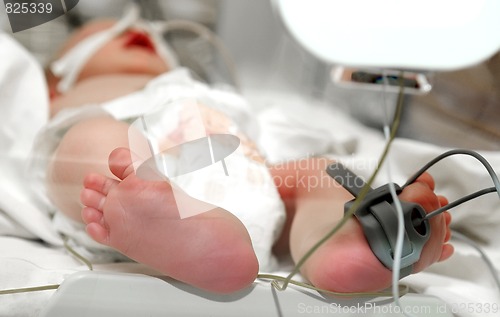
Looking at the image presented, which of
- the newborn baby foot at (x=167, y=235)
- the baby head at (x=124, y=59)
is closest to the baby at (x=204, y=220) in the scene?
the newborn baby foot at (x=167, y=235)

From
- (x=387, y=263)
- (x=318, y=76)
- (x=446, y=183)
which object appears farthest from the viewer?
(x=318, y=76)

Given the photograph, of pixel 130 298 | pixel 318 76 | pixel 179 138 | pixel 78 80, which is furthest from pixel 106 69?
pixel 130 298

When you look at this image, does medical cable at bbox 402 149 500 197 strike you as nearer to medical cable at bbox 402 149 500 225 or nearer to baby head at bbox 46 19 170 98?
medical cable at bbox 402 149 500 225

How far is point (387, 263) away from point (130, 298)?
225 millimetres

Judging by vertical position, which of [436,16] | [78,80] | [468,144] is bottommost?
[78,80]

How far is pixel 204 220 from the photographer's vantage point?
495 mm

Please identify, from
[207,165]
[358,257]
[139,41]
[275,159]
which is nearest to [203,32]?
[139,41]

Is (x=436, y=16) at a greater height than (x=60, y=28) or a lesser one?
greater

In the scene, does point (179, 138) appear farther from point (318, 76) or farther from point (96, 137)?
point (318, 76)

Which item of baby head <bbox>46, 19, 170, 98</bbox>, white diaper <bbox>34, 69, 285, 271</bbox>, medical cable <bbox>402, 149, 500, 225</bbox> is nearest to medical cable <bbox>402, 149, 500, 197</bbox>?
medical cable <bbox>402, 149, 500, 225</bbox>

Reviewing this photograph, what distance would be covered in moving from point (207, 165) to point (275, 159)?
254mm

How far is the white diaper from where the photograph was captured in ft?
1.78

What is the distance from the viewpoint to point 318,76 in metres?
0.91

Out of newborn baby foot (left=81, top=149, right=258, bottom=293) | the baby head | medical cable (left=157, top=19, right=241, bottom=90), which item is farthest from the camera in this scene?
medical cable (left=157, top=19, right=241, bottom=90)
